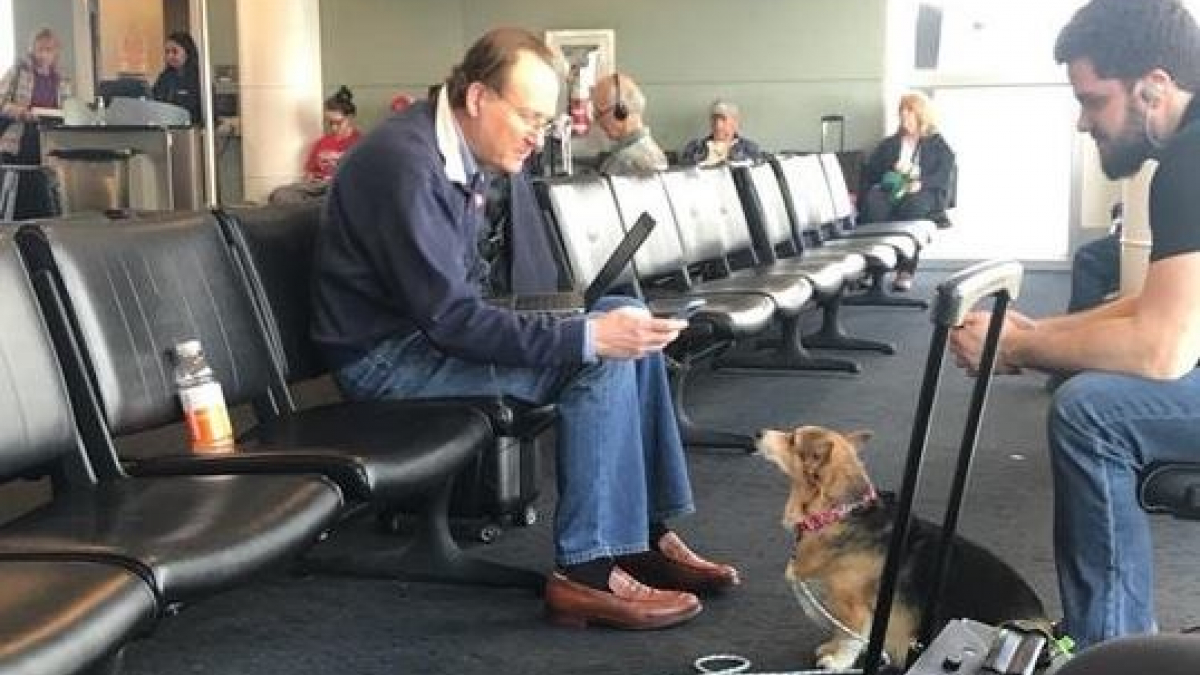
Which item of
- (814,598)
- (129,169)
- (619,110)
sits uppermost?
(619,110)

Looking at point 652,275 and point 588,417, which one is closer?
point 588,417

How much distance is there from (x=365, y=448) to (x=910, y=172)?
23.1 ft

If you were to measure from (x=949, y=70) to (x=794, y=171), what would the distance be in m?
3.79

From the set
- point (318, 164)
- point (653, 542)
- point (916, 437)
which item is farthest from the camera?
point (318, 164)

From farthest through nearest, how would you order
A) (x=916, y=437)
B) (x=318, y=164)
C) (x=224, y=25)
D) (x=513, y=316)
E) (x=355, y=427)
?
(x=224, y=25)
(x=318, y=164)
(x=513, y=316)
(x=355, y=427)
(x=916, y=437)

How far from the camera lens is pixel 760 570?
123 inches

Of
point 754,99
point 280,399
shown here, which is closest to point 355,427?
point 280,399

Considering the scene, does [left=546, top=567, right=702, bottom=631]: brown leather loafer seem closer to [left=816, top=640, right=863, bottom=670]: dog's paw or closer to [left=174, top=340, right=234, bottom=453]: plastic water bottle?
[left=816, top=640, right=863, bottom=670]: dog's paw

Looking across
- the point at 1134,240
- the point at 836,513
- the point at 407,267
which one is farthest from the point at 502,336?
the point at 1134,240

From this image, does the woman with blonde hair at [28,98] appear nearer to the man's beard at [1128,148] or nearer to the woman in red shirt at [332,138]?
the woman in red shirt at [332,138]

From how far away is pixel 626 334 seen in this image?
2641 mm

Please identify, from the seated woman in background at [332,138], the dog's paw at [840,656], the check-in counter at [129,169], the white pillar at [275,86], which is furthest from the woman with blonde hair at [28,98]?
the dog's paw at [840,656]

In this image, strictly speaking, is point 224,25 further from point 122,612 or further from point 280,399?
point 122,612

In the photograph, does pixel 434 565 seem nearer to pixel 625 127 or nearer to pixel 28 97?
pixel 625 127
